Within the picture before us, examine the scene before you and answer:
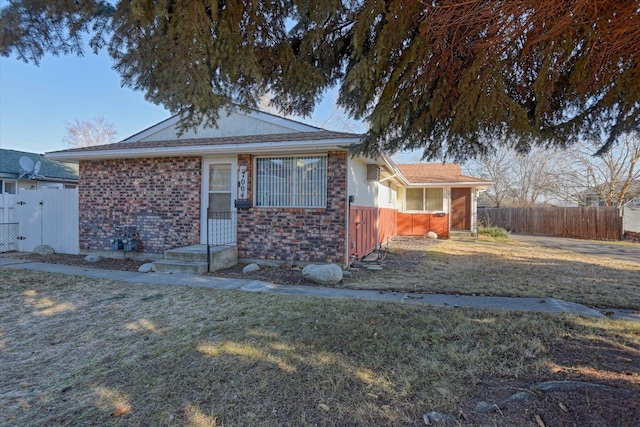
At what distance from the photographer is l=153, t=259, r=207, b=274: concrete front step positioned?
285 inches

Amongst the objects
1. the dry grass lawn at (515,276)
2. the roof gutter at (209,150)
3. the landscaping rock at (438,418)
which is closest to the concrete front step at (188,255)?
the roof gutter at (209,150)

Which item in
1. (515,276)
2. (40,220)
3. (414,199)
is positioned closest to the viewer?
(515,276)

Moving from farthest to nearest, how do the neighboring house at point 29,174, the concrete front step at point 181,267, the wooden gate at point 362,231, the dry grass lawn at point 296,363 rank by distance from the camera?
the neighboring house at point 29,174 → the wooden gate at point 362,231 → the concrete front step at point 181,267 → the dry grass lawn at point 296,363

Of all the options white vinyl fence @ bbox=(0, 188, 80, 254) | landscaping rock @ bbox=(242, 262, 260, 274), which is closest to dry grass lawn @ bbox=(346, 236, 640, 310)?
landscaping rock @ bbox=(242, 262, 260, 274)

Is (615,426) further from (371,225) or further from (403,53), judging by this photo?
(371,225)

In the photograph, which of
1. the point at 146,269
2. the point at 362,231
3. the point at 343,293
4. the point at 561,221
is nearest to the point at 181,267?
the point at 146,269

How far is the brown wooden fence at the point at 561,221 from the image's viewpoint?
17.3m

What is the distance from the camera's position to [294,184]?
809 cm

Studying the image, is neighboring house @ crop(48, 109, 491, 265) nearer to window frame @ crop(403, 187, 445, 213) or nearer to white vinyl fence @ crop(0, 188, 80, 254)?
white vinyl fence @ crop(0, 188, 80, 254)

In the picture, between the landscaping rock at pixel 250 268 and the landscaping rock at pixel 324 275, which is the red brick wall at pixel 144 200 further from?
the landscaping rock at pixel 324 275

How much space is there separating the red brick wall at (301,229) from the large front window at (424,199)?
401 inches

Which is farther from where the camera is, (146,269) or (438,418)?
(146,269)

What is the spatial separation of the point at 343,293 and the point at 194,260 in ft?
11.9

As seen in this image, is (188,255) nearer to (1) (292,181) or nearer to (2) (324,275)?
(1) (292,181)
